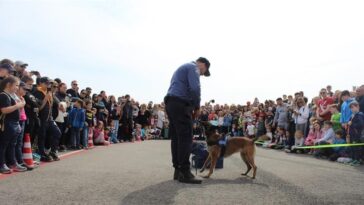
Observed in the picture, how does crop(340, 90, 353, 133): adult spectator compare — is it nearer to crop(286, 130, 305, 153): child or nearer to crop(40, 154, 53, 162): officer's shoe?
crop(286, 130, 305, 153): child

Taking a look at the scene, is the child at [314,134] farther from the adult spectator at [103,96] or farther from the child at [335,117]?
the adult spectator at [103,96]

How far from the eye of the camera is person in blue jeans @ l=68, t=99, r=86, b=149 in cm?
1389

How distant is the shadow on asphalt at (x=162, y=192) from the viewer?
5273mm

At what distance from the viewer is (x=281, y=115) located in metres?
18.0

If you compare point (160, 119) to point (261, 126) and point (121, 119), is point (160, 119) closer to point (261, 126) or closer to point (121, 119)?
point (121, 119)

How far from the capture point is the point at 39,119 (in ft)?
31.4

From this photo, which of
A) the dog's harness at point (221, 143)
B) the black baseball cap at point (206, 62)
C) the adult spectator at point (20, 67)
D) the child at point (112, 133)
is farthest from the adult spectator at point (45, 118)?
the child at point (112, 133)

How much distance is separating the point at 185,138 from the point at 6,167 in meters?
3.23

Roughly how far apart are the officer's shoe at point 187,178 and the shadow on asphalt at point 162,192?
0.12m

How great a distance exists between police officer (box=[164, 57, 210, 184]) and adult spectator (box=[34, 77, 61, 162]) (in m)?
3.63

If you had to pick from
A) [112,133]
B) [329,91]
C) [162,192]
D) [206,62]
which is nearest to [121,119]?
[112,133]

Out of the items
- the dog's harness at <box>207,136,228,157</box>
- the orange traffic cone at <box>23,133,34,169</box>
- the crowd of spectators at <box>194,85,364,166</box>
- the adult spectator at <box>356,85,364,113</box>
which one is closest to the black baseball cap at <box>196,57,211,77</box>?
the dog's harness at <box>207,136,228,157</box>

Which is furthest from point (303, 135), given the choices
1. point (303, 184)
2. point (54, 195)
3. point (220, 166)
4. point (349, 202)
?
point (54, 195)

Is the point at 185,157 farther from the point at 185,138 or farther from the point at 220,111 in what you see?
the point at 220,111
